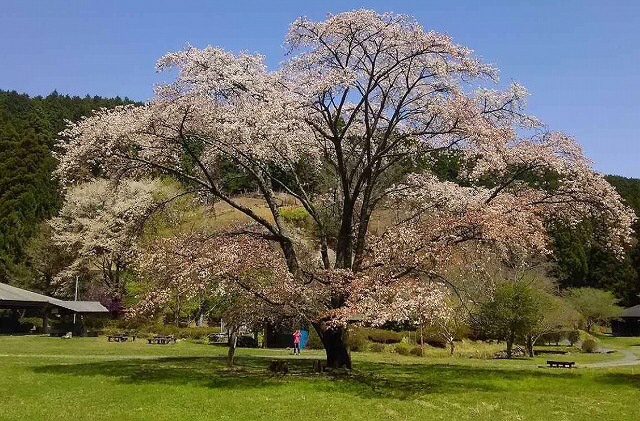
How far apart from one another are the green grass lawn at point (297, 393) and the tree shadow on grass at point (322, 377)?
0.03 m

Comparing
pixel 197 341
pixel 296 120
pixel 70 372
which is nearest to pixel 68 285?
pixel 197 341

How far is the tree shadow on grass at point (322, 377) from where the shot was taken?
585 inches

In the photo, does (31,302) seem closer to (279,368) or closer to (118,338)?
(118,338)

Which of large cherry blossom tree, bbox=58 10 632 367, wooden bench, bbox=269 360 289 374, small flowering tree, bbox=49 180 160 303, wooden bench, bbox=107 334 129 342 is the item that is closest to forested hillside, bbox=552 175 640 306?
small flowering tree, bbox=49 180 160 303

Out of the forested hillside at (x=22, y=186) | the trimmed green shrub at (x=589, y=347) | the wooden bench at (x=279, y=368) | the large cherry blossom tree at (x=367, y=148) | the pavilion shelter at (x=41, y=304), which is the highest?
the forested hillside at (x=22, y=186)

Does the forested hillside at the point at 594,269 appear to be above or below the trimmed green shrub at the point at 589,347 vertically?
above

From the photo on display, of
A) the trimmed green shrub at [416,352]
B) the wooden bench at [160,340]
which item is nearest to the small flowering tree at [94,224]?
the wooden bench at [160,340]

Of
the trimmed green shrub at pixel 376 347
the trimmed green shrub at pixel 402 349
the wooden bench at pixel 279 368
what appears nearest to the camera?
the wooden bench at pixel 279 368

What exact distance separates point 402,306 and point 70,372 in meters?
9.18

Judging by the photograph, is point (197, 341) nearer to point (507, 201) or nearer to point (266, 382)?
point (266, 382)

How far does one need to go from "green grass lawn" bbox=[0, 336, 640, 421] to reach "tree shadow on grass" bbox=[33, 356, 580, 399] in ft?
0.09

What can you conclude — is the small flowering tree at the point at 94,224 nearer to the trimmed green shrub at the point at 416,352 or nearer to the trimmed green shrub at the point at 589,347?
the trimmed green shrub at the point at 416,352

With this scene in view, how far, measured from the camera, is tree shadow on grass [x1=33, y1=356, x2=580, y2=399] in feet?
48.8

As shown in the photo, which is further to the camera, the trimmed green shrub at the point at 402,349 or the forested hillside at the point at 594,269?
the forested hillside at the point at 594,269
